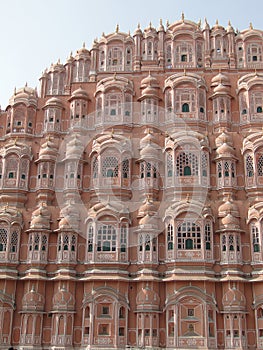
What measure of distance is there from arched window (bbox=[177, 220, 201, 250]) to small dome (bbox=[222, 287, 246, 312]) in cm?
397

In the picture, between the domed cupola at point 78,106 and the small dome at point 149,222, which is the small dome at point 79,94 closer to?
the domed cupola at point 78,106

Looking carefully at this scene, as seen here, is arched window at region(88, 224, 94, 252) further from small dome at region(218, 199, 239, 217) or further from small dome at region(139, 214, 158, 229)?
small dome at region(218, 199, 239, 217)

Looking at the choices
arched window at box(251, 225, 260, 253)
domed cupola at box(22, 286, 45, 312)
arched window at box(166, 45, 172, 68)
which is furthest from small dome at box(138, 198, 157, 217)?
arched window at box(166, 45, 172, 68)

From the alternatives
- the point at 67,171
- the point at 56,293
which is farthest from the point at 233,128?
the point at 56,293

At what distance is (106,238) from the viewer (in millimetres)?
36406

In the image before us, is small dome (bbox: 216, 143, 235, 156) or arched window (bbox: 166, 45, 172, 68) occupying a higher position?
arched window (bbox: 166, 45, 172, 68)

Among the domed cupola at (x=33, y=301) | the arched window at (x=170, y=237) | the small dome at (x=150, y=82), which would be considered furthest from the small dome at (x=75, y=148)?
the domed cupola at (x=33, y=301)

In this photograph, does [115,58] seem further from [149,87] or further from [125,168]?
[125,168]

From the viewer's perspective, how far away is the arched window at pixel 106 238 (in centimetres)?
3616

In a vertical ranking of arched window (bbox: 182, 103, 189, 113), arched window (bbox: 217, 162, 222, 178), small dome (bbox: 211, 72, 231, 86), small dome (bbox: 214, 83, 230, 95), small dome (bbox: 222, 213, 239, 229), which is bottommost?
small dome (bbox: 222, 213, 239, 229)

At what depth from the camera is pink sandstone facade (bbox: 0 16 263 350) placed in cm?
3412

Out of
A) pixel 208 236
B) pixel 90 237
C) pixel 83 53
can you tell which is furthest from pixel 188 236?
pixel 83 53

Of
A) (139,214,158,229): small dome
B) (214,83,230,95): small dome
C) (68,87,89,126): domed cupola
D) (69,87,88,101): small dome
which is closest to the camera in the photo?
(139,214,158,229): small dome

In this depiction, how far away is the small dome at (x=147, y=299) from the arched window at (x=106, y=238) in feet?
12.9
